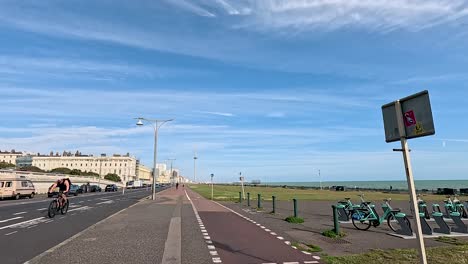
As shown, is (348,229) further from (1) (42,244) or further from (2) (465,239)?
(1) (42,244)

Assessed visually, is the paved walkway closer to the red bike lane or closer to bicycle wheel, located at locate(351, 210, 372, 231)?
the red bike lane

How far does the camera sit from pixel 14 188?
1320 inches

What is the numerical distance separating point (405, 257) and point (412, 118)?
4.46 meters

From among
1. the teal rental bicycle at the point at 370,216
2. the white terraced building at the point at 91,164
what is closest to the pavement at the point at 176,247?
the teal rental bicycle at the point at 370,216

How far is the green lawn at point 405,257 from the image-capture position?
7727mm

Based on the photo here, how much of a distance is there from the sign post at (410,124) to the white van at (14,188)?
1394 inches

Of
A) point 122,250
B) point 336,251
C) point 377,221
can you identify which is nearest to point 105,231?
point 122,250

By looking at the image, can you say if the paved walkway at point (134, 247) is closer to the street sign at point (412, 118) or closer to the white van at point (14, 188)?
the street sign at point (412, 118)

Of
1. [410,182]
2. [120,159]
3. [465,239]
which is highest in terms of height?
[120,159]

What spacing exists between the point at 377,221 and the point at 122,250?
9.21 meters

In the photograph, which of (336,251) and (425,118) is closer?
(425,118)

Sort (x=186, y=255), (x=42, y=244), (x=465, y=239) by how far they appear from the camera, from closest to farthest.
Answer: (x=186, y=255) < (x=42, y=244) < (x=465, y=239)

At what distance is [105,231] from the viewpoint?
487 inches

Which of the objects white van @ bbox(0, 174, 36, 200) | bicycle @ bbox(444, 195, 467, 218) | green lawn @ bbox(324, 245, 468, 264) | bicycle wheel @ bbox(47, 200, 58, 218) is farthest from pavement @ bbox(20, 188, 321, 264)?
white van @ bbox(0, 174, 36, 200)
